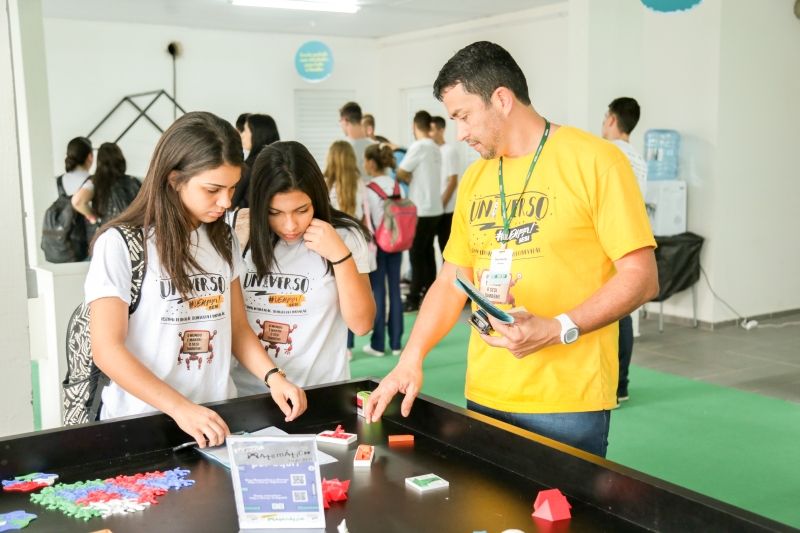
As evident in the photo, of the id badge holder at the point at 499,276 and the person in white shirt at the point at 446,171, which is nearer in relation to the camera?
the id badge holder at the point at 499,276

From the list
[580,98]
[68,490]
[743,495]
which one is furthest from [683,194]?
[68,490]

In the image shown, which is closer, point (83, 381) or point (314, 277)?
point (83, 381)

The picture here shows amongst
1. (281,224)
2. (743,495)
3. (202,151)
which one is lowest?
(743,495)

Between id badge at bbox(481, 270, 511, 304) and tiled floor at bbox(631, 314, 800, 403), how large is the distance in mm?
3029

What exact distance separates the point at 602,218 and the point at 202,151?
89 cm

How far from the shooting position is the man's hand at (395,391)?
1791 mm

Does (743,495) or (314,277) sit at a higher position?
(314,277)

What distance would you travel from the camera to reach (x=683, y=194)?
6.20 meters

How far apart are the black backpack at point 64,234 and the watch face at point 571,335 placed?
439 cm

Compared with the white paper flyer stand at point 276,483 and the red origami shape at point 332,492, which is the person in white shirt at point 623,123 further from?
the white paper flyer stand at point 276,483

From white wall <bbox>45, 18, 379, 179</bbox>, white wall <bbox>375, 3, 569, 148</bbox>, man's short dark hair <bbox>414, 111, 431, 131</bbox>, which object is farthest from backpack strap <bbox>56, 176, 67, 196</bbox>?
white wall <bbox>375, 3, 569, 148</bbox>

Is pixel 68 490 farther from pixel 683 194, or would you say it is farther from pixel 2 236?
pixel 683 194

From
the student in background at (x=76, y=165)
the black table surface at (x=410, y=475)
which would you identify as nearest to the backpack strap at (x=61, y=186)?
the student in background at (x=76, y=165)

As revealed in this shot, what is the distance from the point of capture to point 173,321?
1.76m
